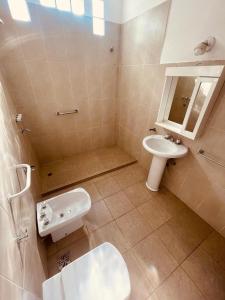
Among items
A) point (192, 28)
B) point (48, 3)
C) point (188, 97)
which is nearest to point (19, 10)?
point (48, 3)

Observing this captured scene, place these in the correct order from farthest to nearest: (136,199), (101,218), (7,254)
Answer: (136,199) < (101,218) < (7,254)

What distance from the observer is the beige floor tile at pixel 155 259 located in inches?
48.1

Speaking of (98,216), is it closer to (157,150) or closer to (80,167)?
(80,167)

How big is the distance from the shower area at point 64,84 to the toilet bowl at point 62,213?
1.75 ft

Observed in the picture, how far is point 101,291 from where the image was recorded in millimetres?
883

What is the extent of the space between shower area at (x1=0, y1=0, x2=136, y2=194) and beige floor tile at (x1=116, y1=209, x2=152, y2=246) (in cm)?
87

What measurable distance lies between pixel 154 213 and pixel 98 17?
274 cm

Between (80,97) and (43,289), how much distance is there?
2260mm

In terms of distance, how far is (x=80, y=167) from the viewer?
7.86 ft

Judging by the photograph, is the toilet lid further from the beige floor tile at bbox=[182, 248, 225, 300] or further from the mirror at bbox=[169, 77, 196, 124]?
the mirror at bbox=[169, 77, 196, 124]

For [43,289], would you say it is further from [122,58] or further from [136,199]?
[122,58]

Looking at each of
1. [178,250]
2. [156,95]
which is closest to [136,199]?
[178,250]

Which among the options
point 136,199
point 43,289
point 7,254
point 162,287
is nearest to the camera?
point 7,254

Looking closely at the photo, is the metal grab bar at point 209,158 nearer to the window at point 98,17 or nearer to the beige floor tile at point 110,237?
the beige floor tile at point 110,237
